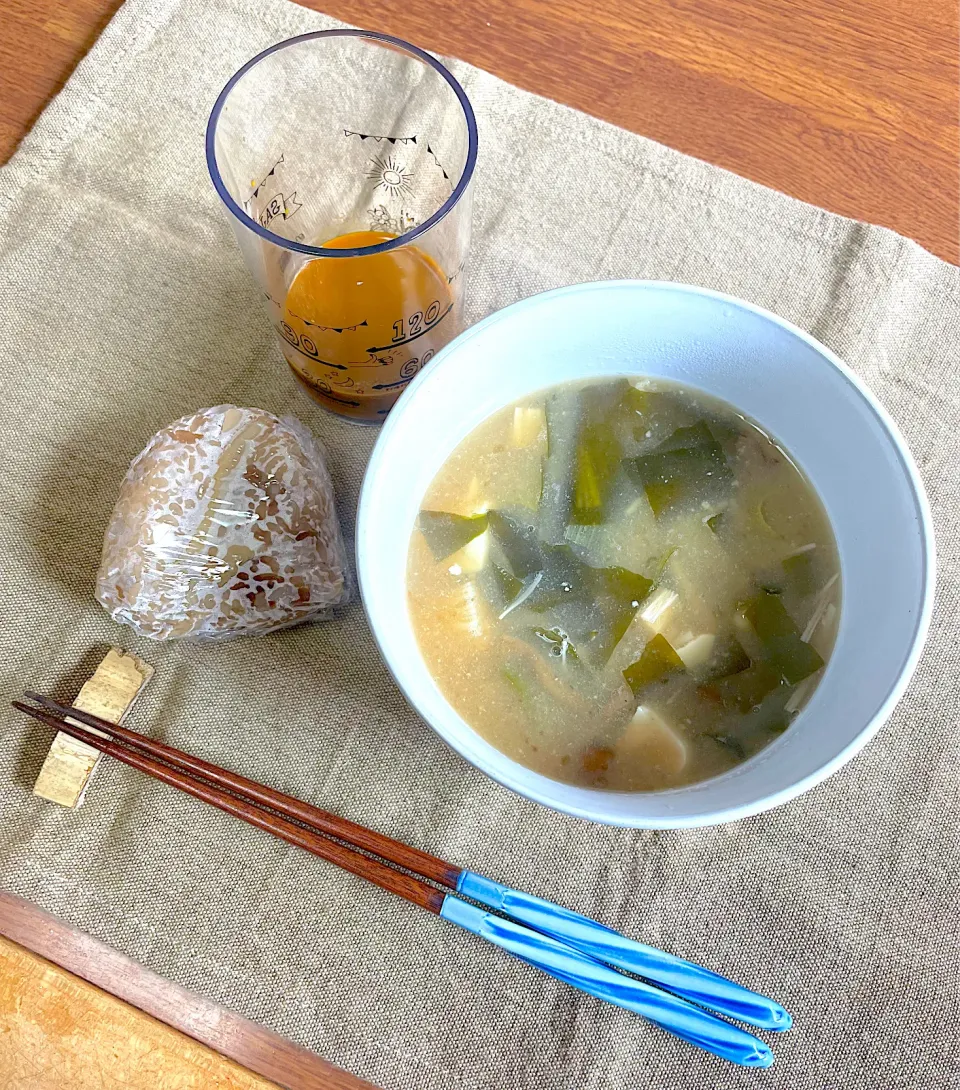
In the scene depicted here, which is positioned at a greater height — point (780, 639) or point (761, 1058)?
point (780, 639)

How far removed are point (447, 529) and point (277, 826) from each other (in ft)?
0.97

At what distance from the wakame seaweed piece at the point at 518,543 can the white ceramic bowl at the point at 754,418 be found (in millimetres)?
73

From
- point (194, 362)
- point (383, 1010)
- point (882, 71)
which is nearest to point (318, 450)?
point (194, 362)

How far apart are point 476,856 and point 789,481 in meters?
0.43

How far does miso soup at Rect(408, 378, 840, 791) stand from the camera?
677mm

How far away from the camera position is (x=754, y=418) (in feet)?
2.43

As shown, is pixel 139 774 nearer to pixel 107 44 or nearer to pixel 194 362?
pixel 194 362

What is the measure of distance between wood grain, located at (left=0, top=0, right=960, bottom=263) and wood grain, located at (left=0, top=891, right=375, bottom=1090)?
0.88 meters

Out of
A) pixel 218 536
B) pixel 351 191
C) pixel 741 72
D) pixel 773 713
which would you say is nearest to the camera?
pixel 773 713

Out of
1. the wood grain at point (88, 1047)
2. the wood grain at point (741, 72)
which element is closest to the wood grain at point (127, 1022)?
the wood grain at point (88, 1047)

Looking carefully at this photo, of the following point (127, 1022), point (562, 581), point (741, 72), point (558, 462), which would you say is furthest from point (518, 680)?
point (741, 72)

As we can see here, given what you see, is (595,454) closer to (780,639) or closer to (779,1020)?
(780,639)

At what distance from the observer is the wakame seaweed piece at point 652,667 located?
693mm

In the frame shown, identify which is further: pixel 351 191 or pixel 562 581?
pixel 351 191
